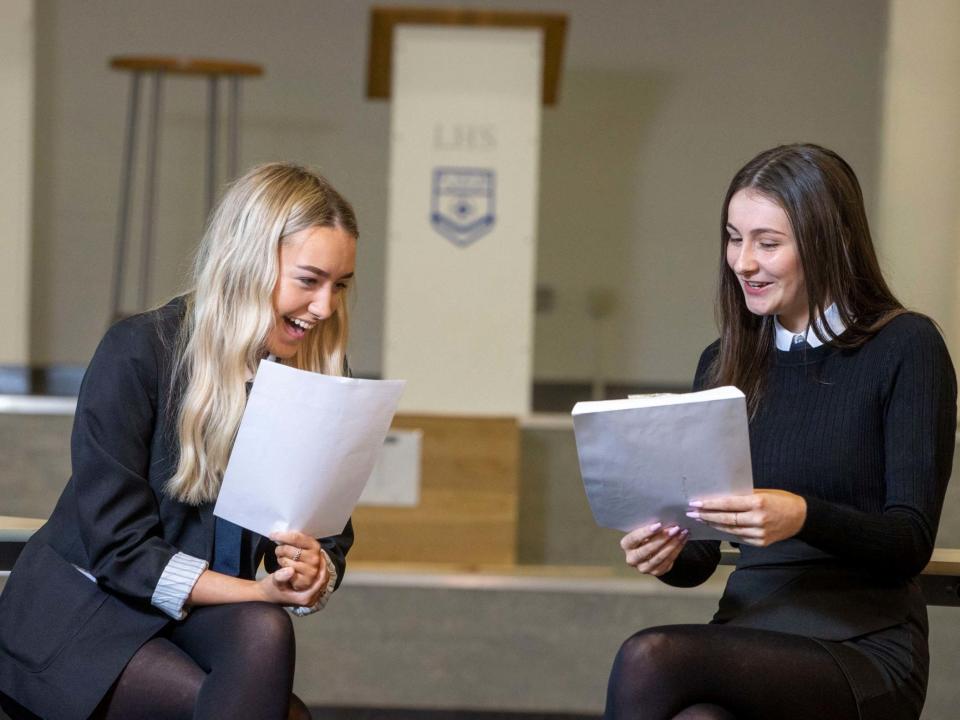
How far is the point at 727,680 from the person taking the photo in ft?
4.92

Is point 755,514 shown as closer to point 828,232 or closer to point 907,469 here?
point 907,469

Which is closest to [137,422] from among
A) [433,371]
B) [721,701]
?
[721,701]

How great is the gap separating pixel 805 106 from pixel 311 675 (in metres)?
4.49

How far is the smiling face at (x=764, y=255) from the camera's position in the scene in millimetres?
1675

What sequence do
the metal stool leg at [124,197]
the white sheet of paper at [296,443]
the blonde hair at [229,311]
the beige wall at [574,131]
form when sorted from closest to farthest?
the white sheet of paper at [296,443]
the blonde hair at [229,311]
the metal stool leg at [124,197]
the beige wall at [574,131]

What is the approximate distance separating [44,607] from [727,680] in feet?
2.87

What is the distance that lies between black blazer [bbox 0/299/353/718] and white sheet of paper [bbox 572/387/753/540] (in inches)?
20.1

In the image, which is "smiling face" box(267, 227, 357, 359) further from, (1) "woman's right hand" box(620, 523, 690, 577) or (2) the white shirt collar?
(2) the white shirt collar

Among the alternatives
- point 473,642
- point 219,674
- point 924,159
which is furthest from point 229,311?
point 924,159

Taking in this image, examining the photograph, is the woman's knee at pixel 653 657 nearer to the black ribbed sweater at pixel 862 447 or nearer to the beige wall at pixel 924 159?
the black ribbed sweater at pixel 862 447

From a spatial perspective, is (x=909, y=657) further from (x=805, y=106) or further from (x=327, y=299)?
(x=805, y=106)

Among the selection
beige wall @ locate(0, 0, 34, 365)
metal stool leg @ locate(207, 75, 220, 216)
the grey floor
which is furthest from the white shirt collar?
metal stool leg @ locate(207, 75, 220, 216)

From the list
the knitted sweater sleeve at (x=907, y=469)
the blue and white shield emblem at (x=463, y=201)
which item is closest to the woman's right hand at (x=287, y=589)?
the knitted sweater sleeve at (x=907, y=469)

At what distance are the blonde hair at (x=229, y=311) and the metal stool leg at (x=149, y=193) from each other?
486cm
